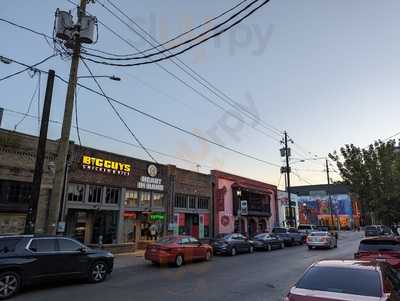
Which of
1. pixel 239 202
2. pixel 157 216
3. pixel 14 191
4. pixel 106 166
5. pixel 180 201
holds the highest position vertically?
pixel 106 166

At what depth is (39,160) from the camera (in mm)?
13477

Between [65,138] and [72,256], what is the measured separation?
4663 millimetres

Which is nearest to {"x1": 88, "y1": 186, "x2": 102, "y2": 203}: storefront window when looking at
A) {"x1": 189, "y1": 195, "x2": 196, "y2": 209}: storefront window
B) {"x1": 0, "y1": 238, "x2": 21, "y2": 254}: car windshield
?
{"x1": 189, "y1": 195, "x2": 196, "y2": 209}: storefront window

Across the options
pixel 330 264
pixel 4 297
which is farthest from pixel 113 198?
pixel 330 264

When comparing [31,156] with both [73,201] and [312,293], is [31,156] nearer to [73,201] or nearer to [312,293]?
[73,201]

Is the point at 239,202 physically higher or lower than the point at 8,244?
higher

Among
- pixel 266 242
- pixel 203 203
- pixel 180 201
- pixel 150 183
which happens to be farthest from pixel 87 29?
pixel 266 242

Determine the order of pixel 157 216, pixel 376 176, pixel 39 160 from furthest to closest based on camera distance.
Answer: pixel 157 216 → pixel 376 176 → pixel 39 160

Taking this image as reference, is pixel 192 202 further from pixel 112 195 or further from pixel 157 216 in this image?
pixel 112 195

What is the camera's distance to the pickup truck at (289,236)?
34031 millimetres

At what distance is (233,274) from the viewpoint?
14312mm

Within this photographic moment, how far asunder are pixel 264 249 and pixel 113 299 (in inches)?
828

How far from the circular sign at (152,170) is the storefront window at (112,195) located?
3.17 meters

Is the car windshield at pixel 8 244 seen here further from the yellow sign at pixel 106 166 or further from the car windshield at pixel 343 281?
the yellow sign at pixel 106 166
